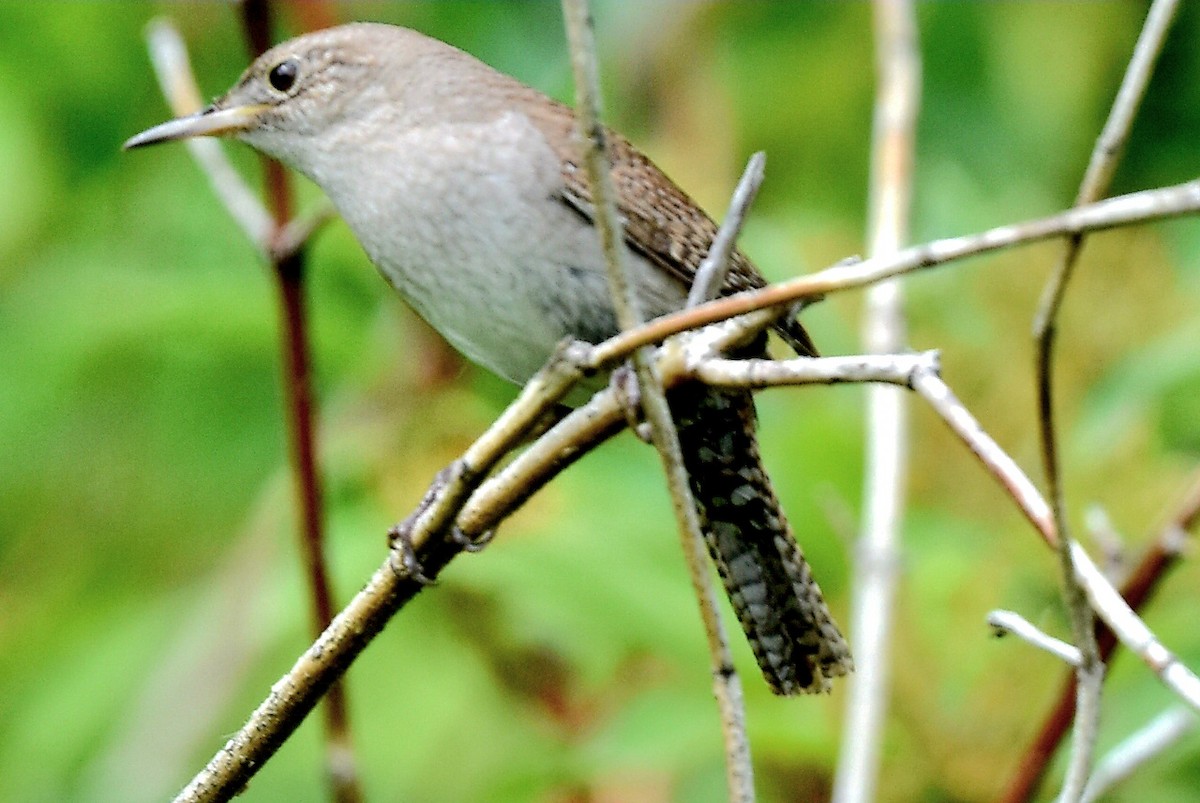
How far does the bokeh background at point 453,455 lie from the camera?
284 cm

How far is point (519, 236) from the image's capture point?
2.52 meters

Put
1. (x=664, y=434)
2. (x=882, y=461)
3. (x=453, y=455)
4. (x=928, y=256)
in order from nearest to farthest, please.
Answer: (x=928, y=256) < (x=664, y=434) < (x=882, y=461) < (x=453, y=455)

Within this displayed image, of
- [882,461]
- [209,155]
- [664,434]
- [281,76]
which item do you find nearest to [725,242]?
[664,434]

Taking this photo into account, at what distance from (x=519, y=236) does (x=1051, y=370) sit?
1297 millimetres

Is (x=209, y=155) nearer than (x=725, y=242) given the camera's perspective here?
No

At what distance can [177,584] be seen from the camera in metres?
3.64

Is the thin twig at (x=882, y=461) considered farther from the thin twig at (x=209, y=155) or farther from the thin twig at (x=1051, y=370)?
the thin twig at (x=209, y=155)

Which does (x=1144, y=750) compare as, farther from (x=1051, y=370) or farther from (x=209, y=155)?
(x=209, y=155)

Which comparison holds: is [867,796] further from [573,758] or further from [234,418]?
[234,418]

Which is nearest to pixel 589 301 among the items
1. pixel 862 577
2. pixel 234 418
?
pixel 862 577

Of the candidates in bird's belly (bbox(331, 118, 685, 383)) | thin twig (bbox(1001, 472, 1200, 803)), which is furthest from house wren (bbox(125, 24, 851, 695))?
thin twig (bbox(1001, 472, 1200, 803))

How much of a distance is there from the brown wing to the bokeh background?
43 cm

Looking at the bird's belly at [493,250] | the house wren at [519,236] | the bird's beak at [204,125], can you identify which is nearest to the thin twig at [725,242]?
the house wren at [519,236]

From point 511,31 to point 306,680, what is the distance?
2.47 m
